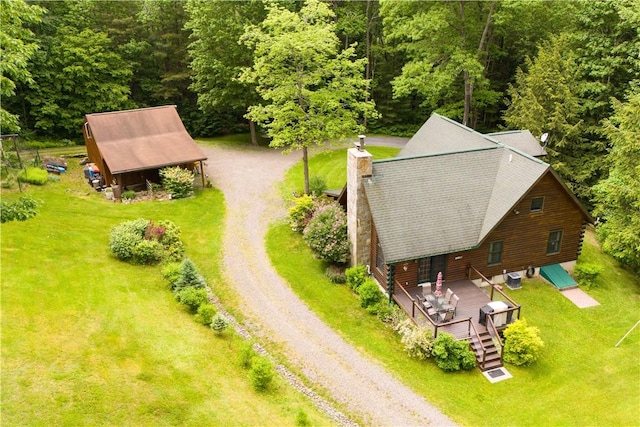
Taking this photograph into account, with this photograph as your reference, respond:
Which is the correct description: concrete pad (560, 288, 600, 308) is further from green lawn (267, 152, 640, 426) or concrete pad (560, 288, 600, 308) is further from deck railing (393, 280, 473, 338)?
deck railing (393, 280, 473, 338)

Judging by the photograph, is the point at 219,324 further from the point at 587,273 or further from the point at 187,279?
the point at 587,273

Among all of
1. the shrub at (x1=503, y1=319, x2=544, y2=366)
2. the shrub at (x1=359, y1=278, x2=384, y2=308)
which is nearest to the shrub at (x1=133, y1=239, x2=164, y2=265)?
the shrub at (x1=359, y1=278, x2=384, y2=308)

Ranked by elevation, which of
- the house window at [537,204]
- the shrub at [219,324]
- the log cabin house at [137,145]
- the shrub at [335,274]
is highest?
the log cabin house at [137,145]

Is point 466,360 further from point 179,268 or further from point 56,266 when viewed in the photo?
point 56,266

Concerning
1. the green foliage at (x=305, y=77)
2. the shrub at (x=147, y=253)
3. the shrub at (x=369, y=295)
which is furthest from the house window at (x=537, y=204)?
the shrub at (x=147, y=253)

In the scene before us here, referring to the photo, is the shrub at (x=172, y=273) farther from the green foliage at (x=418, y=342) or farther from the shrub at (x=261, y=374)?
the green foliage at (x=418, y=342)

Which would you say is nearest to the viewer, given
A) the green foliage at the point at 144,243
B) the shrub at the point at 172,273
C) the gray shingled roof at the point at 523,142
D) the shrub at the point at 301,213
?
the shrub at the point at 172,273

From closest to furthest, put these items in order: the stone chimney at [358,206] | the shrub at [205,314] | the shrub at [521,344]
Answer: the shrub at [521,344], the shrub at [205,314], the stone chimney at [358,206]
